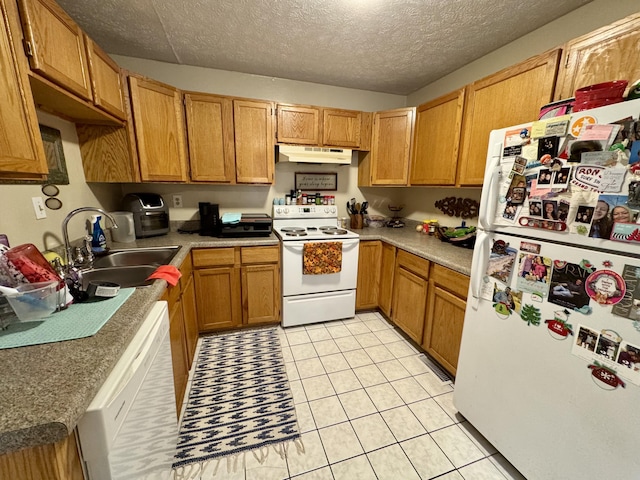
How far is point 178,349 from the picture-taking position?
1510mm

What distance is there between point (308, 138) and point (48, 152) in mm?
1878

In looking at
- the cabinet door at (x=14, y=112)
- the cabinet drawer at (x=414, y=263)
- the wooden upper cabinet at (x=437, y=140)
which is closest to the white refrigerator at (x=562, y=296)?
the cabinet drawer at (x=414, y=263)

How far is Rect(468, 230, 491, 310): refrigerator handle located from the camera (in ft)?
4.25

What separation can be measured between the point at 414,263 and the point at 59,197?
2.53 metres

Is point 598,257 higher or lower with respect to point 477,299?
higher

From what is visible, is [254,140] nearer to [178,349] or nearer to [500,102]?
[178,349]

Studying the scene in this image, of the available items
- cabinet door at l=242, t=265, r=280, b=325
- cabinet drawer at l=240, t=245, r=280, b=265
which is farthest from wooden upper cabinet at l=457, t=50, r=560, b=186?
cabinet door at l=242, t=265, r=280, b=325

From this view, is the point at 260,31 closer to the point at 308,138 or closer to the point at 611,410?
the point at 308,138

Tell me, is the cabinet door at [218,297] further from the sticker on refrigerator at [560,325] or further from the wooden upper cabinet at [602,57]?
the wooden upper cabinet at [602,57]

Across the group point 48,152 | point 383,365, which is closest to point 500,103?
point 383,365

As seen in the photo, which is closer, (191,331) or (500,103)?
(500,103)

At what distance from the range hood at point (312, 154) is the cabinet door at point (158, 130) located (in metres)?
0.88

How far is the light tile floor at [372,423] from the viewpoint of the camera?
4.18 feet

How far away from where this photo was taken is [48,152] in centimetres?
155
